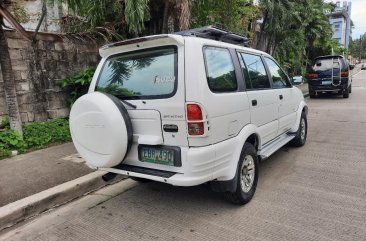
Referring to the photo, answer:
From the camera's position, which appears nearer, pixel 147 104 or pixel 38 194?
pixel 147 104

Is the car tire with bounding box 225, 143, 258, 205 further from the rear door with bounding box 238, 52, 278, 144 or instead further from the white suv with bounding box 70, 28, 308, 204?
the rear door with bounding box 238, 52, 278, 144

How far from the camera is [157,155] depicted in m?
3.35

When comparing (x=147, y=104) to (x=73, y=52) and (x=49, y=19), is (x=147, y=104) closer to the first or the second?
(x=73, y=52)

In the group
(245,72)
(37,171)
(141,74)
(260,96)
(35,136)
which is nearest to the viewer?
(141,74)

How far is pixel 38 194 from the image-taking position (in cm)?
398

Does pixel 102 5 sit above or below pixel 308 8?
below

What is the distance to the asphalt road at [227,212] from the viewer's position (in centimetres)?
321

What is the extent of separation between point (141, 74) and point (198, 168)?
1.21 metres

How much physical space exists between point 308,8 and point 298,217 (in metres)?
14.9

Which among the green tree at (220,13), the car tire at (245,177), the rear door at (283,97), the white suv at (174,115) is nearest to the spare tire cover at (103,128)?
the white suv at (174,115)

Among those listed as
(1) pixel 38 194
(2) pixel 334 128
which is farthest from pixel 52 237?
(2) pixel 334 128

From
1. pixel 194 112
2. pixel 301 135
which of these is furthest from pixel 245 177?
pixel 301 135

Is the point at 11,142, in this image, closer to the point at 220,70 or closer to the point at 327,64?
the point at 220,70

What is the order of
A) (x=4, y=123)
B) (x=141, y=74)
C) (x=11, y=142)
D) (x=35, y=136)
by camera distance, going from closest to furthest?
(x=141, y=74) < (x=11, y=142) < (x=4, y=123) < (x=35, y=136)
